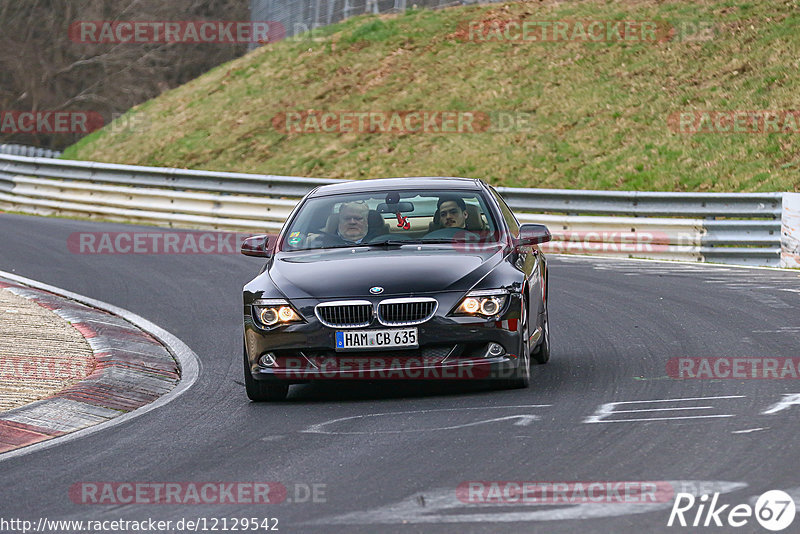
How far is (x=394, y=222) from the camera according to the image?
9.51 metres

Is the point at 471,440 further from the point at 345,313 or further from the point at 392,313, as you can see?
the point at 345,313

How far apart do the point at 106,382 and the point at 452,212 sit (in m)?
2.84

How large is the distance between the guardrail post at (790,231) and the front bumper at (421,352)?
9334 millimetres

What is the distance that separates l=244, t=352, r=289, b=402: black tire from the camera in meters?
8.65

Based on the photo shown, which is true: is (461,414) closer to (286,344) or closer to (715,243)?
(286,344)

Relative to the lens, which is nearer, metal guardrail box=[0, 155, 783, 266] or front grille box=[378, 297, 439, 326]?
front grille box=[378, 297, 439, 326]

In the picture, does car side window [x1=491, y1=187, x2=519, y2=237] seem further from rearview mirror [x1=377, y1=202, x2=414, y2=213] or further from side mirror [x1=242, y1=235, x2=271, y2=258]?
side mirror [x1=242, y1=235, x2=271, y2=258]

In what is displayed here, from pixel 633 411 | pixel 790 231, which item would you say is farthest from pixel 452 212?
pixel 790 231

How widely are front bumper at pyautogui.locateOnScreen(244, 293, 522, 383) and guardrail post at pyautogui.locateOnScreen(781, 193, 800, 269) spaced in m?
9.33

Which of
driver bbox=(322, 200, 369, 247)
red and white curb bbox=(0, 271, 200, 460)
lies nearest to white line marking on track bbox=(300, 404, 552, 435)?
red and white curb bbox=(0, 271, 200, 460)

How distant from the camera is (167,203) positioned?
24.2m

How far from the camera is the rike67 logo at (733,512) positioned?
204 inches

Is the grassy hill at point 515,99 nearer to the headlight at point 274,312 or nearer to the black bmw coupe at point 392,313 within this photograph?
the black bmw coupe at point 392,313

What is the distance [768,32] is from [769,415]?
21756 mm
